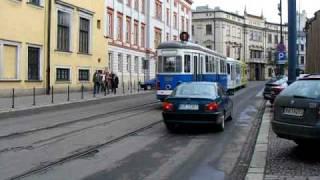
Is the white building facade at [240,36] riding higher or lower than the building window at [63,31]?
higher

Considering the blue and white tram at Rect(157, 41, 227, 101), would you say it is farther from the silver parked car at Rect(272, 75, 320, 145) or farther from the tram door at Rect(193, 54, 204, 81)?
the silver parked car at Rect(272, 75, 320, 145)

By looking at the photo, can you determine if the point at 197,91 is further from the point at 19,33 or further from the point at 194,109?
the point at 19,33

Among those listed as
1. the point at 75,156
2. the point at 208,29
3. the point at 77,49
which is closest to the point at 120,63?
the point at 77,49

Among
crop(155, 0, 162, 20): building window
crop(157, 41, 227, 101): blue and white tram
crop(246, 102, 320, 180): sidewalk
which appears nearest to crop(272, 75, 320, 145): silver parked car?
crop(246, 102, 320, 180): sidewalk

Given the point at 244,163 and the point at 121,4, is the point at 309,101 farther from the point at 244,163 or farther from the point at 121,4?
the point at 121,4

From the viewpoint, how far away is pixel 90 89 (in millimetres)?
43062

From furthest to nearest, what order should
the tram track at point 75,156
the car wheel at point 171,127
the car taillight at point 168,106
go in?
the car wheel at point 171,127 < the car taillight at point 168,106 < the tram track at point 75,156

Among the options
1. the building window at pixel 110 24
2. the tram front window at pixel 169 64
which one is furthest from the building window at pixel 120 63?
the tram front window at pixel 169 64

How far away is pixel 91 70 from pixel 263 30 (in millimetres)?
91615

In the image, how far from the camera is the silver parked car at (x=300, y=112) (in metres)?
10.0

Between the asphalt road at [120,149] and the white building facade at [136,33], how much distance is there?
97.0ft

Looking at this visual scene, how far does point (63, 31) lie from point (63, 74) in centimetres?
315

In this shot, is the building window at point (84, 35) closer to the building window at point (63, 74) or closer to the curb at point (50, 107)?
the building window at point (63, 74)

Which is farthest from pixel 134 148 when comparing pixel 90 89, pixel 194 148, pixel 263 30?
pixel 263 30
